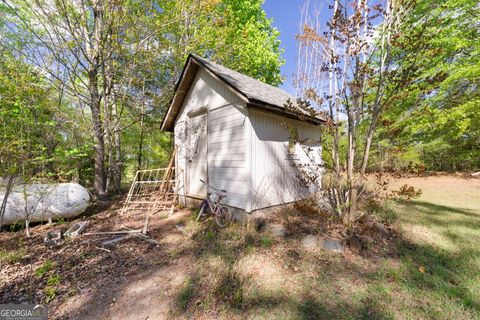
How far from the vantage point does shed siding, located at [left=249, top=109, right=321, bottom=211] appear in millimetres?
5637

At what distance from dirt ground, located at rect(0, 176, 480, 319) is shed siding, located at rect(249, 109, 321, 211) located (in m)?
1.15

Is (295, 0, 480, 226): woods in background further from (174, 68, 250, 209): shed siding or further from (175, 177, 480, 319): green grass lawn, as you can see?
(174, 68, 250, 209): shed siding

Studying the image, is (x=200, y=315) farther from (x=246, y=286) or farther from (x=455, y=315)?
(x=455, y=315)

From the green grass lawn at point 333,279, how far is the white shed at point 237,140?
5.58 feet

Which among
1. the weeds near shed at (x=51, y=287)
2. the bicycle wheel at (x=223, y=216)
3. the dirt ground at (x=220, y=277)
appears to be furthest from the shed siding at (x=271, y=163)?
the weeds near shed at (x=51, y=287)

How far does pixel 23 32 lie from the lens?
888 cm

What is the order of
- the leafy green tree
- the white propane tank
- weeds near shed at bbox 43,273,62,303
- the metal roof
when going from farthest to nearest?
the leafy green tree
the white propane tank
the metal roof
weeds near shed at bbox 43,273,62,303

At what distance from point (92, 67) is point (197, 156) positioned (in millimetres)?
5238

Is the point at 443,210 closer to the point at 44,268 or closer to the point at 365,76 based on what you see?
the point at 365,76

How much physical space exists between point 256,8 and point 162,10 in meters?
7.35

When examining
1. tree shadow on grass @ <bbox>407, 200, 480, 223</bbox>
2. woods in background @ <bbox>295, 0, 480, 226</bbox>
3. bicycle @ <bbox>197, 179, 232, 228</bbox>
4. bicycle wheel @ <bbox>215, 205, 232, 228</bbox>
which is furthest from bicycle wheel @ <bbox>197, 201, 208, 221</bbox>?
tree shadow on grass @ <bbox>407, 200, 480, 223</bbox>

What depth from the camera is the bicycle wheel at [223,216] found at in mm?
5628

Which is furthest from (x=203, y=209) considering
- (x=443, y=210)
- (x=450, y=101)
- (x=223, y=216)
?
(x=450, y=101)

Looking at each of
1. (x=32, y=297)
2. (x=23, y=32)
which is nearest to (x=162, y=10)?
(x=23, y=32)
